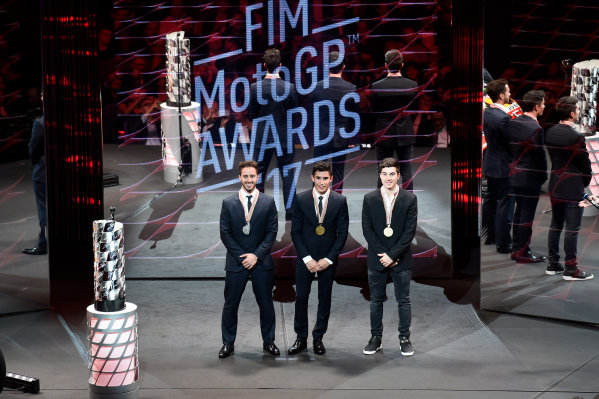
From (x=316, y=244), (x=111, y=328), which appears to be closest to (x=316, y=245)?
(x=316, y=244)

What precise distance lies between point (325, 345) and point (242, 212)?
1.07 metres

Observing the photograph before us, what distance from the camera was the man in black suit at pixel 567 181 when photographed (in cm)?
793

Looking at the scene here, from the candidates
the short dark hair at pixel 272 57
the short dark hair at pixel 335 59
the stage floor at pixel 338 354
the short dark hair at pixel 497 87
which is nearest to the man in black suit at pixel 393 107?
the short dark hair at pixel 335 59

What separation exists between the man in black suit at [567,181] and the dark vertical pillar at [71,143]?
11.1 ft

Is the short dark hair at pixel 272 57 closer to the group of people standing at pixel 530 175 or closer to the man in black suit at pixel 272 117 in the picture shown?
the man in black suit at pixel 272 117

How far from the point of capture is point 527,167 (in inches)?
327

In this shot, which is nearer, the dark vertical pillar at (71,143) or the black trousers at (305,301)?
the black trousers at (305,301)

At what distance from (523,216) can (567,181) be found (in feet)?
2.15

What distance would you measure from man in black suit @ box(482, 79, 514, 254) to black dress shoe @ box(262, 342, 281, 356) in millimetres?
2257

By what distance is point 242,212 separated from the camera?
7066 mm

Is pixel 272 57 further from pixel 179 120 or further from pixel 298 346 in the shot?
pixel 298 346

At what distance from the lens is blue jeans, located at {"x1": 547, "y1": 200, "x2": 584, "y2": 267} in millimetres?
8141

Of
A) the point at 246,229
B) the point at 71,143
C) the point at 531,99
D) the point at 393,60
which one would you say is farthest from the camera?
the point at 393,60

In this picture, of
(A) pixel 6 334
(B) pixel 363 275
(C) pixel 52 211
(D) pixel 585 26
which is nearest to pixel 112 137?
(C) pixel 52 211
